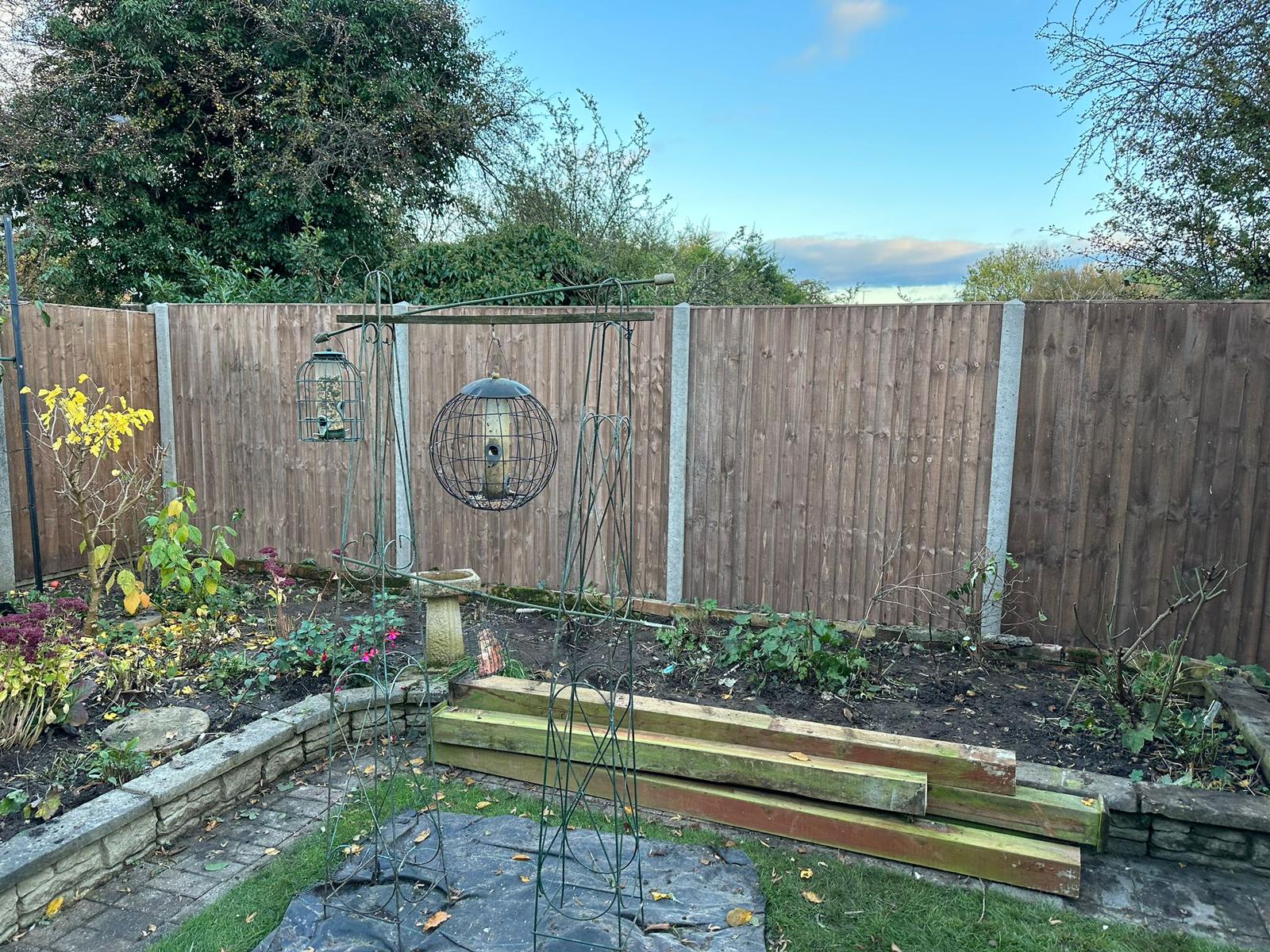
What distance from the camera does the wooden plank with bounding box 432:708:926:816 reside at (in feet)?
9.54

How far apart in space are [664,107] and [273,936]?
990cm

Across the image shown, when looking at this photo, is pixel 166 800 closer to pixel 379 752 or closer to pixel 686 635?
pixel 379 752

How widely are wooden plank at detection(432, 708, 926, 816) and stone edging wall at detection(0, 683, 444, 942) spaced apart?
0.40 metres

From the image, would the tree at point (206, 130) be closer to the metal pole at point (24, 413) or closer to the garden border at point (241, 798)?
the metal pole at point (24, 413)

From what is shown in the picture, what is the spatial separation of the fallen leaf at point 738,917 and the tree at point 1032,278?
696 cm

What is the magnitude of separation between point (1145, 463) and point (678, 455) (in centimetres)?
252

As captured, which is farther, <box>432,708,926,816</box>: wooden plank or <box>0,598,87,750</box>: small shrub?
<box>0,598,87,750</box>: small shrub

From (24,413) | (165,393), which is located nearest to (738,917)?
(24,413)

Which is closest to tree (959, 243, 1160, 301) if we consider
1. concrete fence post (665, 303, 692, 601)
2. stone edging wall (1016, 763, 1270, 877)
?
concrete fence post (665, 303, 692, 601)

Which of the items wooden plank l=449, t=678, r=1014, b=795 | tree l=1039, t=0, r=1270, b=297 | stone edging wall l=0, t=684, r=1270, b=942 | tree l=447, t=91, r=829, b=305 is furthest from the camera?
tree l=447, t=91, r=829, b=305

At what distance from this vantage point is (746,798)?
3.09 metres

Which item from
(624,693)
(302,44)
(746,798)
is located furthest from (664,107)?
Answer: (746,798)

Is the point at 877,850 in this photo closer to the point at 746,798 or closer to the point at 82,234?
the point at 746,798

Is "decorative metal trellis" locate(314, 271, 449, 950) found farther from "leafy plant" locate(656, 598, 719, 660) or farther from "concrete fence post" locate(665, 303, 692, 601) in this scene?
"concrete fence post" locate(665, 303, 692, 601)
